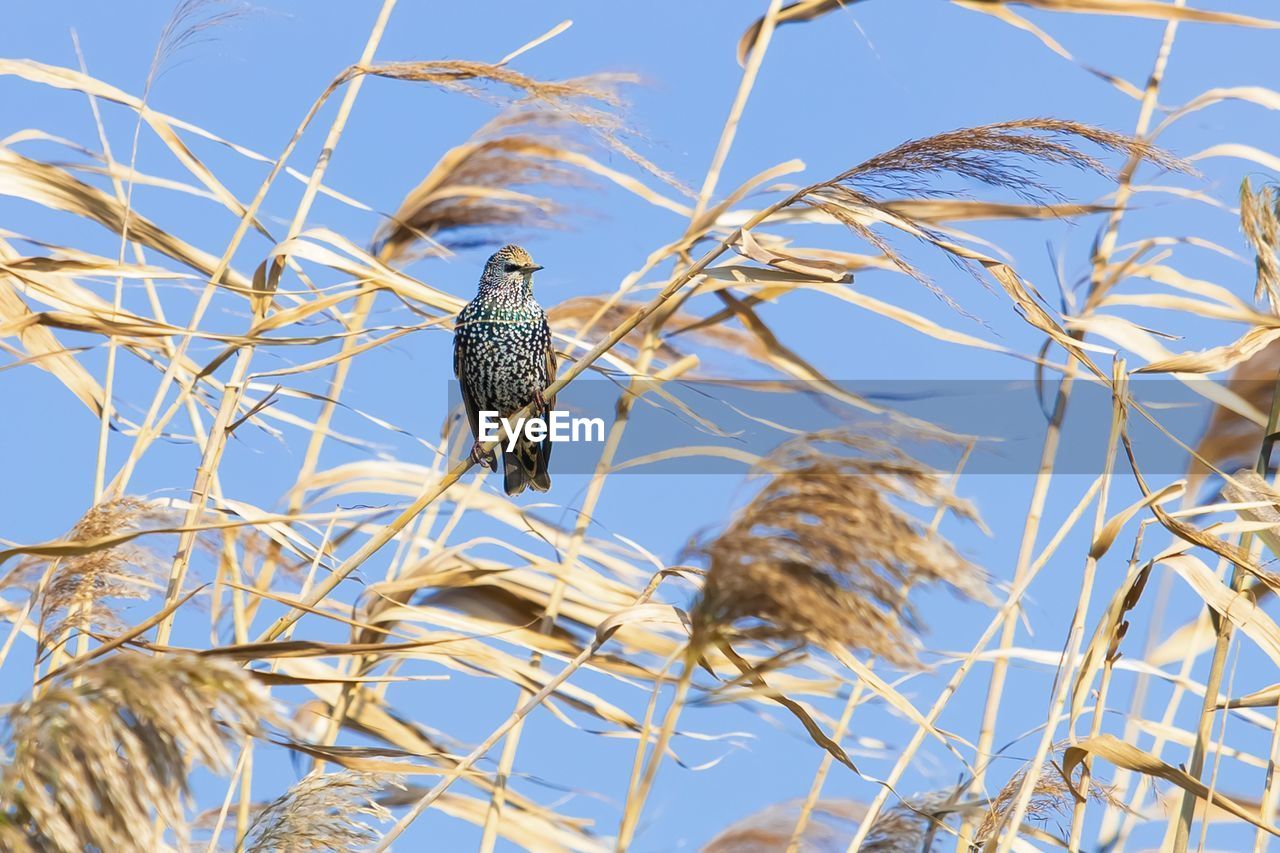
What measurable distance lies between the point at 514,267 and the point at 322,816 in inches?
88.2

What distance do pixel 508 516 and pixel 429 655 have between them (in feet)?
2.62

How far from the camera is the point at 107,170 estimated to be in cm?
238

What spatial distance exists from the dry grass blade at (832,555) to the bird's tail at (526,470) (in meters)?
2.49

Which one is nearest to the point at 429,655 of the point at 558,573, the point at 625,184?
the point at 558,573

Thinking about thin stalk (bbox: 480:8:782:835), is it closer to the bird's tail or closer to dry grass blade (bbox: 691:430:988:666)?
dry grass blade (bbox: 691:430:988:666)

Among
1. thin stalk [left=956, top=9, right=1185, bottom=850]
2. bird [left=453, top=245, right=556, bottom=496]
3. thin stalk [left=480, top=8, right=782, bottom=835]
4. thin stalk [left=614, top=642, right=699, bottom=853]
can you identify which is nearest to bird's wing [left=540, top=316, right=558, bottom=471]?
bird [left=453, top=245, right=556, bottom=496]

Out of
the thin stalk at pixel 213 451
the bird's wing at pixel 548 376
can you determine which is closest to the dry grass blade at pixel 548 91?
the thin stalk at pixel 213 451

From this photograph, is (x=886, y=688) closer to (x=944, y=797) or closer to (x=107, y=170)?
(x=944, y=797)

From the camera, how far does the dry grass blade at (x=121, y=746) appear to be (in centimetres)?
102

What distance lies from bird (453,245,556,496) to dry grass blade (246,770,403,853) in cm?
179

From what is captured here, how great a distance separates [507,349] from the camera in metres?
3.73

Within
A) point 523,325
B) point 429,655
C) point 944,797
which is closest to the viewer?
point 429,655

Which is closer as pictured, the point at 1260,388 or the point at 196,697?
the point at 196,697

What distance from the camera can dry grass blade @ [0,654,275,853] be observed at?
1.02 metres
